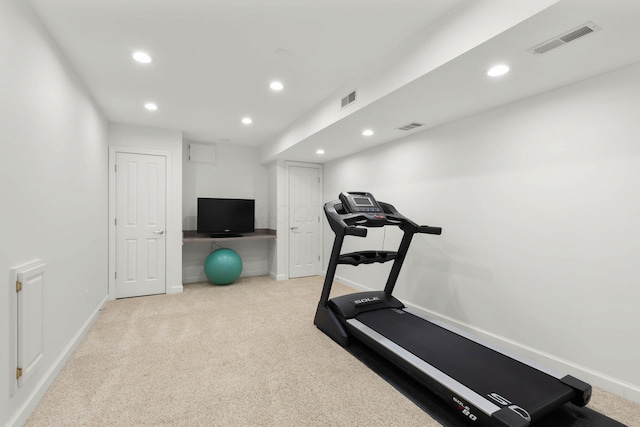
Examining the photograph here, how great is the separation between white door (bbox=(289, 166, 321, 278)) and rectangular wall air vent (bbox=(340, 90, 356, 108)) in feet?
8.44

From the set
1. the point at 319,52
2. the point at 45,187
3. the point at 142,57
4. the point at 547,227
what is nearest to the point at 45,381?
the point at 45,187

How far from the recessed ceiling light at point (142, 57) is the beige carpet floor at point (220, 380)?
256cm

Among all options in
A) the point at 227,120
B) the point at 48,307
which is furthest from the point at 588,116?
the point at 48,307

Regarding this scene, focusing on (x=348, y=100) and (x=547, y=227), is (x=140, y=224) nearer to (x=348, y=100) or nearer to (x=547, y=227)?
(x=348, y=100)

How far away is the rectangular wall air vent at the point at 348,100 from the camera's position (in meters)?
2.89

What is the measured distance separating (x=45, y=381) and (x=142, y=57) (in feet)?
8.33

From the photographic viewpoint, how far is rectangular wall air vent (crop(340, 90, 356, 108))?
289 cm

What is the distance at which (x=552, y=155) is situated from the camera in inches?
94.8

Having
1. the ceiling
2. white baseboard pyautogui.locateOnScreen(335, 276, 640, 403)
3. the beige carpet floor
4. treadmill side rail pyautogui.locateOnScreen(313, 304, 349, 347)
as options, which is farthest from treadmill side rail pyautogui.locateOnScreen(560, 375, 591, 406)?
the ceiling

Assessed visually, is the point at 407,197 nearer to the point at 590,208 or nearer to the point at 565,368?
the point at 590,208

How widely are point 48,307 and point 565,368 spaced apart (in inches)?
154

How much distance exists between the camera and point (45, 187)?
6.78 feet

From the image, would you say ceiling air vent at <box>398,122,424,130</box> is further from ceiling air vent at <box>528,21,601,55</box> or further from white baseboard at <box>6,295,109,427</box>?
white baseboard at <box>6,295,109,427</box>

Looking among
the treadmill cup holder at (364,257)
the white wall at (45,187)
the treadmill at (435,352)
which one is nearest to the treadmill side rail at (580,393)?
the treadmill at (435,352)
